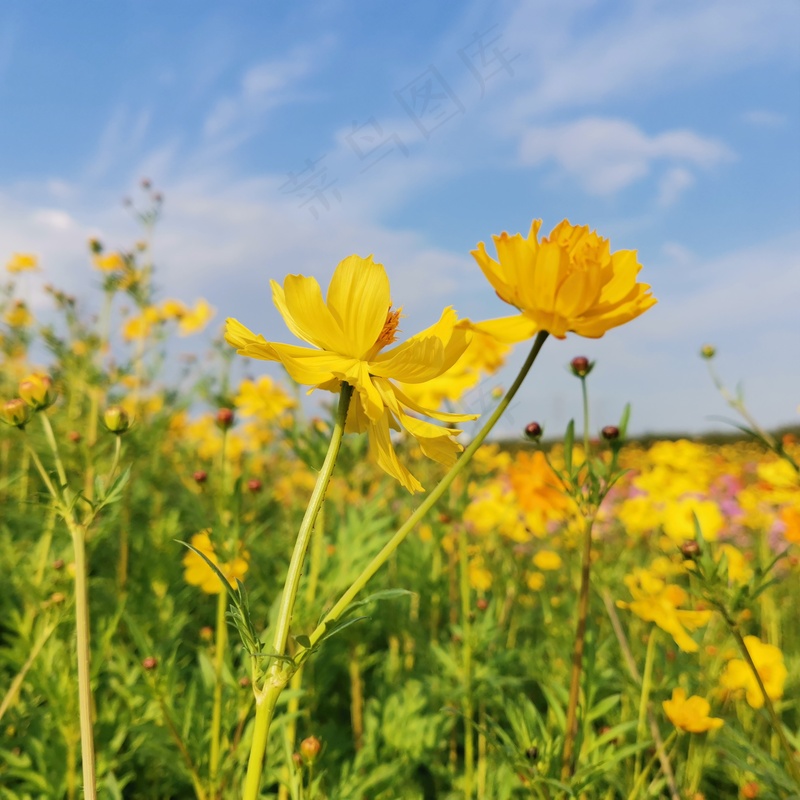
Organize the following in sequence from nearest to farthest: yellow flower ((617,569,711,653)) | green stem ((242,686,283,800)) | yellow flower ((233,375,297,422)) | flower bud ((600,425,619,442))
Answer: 1. green stem ((242,686,283,800))
2. flower bud ((600,425,619,442))
3. yellow flower ((617,569,711,653))
4. yellow flower ((233,375,297,422))

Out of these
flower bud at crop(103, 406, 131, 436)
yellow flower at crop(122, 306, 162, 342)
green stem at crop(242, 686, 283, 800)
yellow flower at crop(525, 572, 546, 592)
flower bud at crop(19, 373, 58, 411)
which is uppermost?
yellow flower at crop(122, 306, 162, 342)

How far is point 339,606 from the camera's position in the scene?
22.5 inches

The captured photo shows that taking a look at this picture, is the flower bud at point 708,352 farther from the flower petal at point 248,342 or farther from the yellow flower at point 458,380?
the flower petal at point 248,342

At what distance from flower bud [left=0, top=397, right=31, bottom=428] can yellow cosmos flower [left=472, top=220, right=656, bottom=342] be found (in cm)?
69

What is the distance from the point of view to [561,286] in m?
0.67

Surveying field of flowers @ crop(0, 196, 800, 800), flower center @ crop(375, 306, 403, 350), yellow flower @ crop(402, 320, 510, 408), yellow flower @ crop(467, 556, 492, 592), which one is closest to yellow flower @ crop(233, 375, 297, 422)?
field of flowers @ crop(0, 196, 800, 800)

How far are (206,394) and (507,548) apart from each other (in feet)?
4.62

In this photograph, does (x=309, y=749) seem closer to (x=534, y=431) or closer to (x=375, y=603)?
(x=534, y=431)

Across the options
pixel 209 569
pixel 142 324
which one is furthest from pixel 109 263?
pixel 209 569

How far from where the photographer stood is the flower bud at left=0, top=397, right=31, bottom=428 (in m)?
0.92

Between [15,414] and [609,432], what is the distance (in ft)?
3.03

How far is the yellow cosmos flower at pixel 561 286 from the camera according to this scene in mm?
669

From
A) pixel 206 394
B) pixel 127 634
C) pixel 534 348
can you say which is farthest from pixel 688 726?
pixel 206 394

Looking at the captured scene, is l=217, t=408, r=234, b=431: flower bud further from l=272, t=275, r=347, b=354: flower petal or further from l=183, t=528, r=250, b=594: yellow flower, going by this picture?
l=272, t=275, r=347, b=354: flower petal
